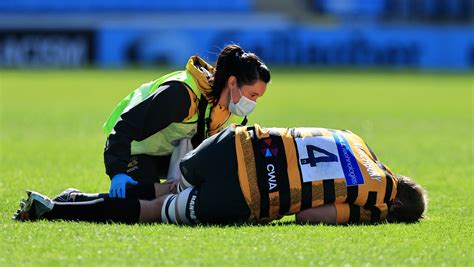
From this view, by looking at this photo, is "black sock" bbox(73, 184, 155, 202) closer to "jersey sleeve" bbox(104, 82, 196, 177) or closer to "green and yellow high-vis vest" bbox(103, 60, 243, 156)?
"jersey sleeve" bbox(104, 82, 196, 177)

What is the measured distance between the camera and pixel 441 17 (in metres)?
41.2

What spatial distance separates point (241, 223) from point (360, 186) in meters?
0.84

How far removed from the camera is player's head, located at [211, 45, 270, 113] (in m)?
6.99

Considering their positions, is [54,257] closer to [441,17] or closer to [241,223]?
[241,223]

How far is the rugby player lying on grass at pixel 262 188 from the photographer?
21.2 feet

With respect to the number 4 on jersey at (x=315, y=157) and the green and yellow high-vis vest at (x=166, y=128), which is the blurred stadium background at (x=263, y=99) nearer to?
the number 4 on jersey at (x=315, y=157)

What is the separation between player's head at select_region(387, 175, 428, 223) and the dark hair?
1.22m

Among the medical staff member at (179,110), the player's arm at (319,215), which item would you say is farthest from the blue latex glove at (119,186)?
the player's arm at (319,215)

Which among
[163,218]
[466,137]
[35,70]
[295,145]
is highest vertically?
[295,145]

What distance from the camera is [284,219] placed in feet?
23.2

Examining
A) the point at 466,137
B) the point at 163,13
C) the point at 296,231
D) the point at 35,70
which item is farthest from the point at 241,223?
the point at 163,13

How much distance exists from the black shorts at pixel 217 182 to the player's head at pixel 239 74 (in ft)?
1.79

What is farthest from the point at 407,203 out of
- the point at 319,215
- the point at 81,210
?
the point at 81,210

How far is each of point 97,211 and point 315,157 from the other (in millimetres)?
1521
